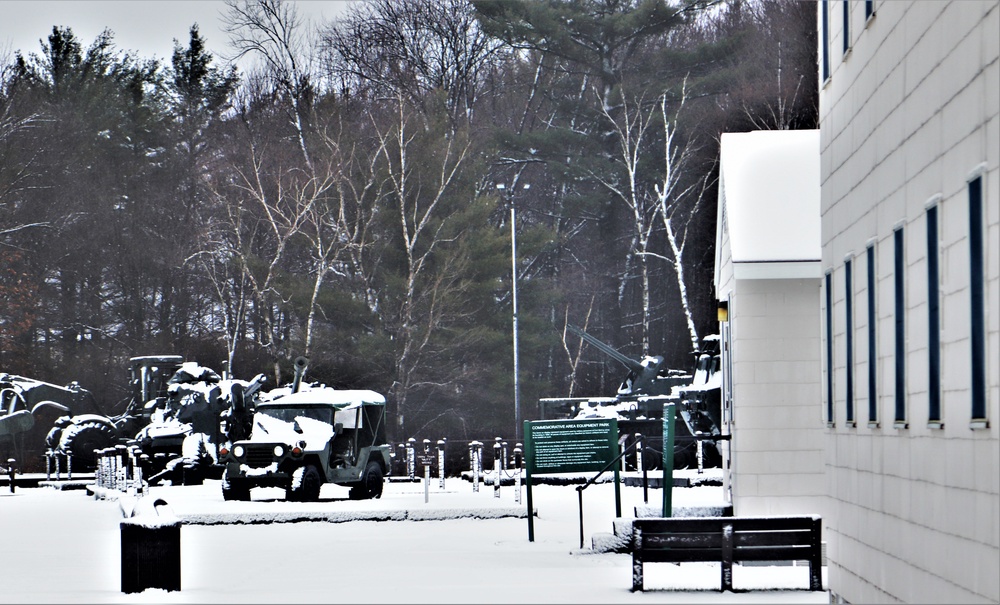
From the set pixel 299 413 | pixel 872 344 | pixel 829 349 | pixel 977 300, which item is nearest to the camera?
pixel 977 300

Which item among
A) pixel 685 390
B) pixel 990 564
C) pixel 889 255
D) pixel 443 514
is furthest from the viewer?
pixel 685 390

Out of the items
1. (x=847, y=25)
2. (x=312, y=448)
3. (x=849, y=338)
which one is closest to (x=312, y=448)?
(x=312, y=448)

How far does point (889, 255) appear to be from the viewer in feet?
33.4

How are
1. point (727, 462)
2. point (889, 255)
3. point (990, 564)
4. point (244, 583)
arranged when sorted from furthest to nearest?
point (727, 462), point (244, 583), point (889, 255), point (990, 564)

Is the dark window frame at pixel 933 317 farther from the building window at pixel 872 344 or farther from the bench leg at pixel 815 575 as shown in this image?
the bench leg at pixel 815 575

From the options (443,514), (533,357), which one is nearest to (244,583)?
(443,514)

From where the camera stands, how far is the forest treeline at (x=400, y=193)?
5300 cm

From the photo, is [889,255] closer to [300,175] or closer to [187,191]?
[300,175]

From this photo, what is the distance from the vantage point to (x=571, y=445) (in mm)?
18750

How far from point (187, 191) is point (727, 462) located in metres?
41.9

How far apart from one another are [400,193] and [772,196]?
3458cm

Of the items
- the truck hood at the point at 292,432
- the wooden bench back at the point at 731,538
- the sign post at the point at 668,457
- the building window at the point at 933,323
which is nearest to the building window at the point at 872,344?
the building window at the point at 933,323

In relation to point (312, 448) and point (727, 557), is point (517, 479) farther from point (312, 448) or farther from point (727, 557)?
point (727, 557)

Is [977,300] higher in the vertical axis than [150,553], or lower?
higher
